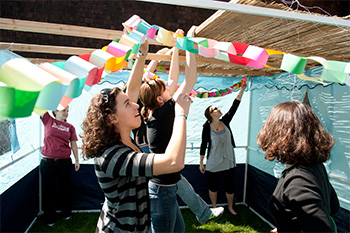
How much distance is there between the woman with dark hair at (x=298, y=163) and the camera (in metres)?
0.92

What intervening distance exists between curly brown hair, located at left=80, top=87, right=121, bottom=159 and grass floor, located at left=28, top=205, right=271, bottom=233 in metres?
2.94

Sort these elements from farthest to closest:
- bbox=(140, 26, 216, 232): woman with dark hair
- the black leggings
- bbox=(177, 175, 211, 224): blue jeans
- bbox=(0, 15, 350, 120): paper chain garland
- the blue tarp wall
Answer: the black leggings, the blue tarp wall, bbox=(177, 175, 211, 224): blue jeans, bbox=(140, 26, 216, 232): woman with dark hair, bbox=(0, 15, 350, 120): paper chain garland

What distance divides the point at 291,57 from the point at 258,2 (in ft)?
1.19

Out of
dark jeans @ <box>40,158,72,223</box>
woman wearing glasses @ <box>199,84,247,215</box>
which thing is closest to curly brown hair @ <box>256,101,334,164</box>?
woman wearing glasses @ <box>199,84,247,215</box>

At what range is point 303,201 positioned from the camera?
2.99 feet

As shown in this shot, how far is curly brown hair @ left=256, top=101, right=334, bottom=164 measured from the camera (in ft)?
3.31

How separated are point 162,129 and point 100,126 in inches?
22.8

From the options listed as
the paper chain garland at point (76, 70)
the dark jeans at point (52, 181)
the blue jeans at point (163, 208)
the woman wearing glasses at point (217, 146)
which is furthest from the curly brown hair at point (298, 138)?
the dark jeans at point (52, 181)

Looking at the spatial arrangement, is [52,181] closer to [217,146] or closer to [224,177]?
[217,146]

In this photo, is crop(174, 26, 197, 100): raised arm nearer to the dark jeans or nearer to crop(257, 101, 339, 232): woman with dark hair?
crop(257, 101, 339, 232): woman with dark hair

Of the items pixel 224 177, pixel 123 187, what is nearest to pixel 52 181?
pixel 224 177

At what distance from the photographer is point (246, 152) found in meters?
4.62

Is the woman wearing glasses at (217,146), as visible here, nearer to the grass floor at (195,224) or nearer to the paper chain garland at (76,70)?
the grass floor at (195,224)

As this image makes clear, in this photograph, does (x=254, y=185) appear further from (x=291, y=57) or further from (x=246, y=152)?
(x=291, y=57)
